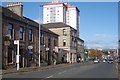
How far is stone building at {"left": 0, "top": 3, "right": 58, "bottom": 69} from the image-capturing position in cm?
3962

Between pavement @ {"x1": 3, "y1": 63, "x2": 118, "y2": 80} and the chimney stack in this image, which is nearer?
pavement @ {"x1": 3, "y1": 63, "x2": 118, "y2": 80}

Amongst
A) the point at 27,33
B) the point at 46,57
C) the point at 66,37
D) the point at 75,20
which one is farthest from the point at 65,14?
the point at 27,33

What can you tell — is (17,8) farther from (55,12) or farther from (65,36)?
(55,12)

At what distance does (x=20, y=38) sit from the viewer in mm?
45562

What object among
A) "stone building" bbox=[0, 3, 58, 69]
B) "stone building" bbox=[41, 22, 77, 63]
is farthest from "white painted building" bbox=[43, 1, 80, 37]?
"stone building" bbox=[0, 3, 58, 69]

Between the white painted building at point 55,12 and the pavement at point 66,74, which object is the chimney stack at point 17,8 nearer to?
the pavement at point 66,74

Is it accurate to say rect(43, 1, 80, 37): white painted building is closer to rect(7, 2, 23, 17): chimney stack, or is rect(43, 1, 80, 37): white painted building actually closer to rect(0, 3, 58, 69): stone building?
rect(0, 3, 58, 69): stone building

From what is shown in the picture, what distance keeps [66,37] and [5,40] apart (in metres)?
58.6

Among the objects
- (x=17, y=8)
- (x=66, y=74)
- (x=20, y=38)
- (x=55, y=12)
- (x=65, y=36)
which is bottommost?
(x=66, y=74)

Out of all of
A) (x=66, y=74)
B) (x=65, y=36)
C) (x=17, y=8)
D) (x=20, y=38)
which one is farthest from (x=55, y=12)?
(x=66, y=74)

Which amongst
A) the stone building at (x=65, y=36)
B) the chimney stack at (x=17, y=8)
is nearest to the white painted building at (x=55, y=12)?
the stone building at (x=65, y=36)

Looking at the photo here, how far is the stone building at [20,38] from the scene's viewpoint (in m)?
39.6

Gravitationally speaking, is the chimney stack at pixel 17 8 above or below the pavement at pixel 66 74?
above

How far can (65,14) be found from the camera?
185m
